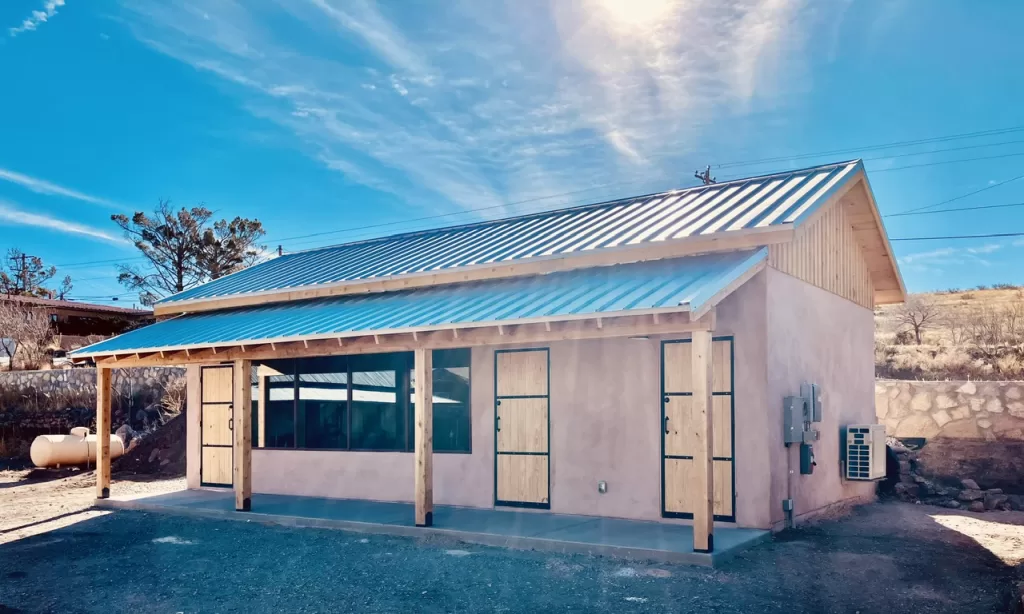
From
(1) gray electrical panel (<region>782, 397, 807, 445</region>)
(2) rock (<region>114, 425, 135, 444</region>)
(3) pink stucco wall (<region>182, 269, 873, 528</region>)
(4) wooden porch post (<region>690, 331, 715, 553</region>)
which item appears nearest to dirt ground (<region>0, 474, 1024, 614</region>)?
(4) wooden porch post (<region>690, 331, 715, 553</region>)

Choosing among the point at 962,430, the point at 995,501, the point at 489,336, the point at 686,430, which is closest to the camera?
the point at 489,336

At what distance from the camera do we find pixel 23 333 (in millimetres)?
30703

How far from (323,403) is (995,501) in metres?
10.1

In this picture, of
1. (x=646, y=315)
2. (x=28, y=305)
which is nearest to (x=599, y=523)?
→ (x=646, y=315)

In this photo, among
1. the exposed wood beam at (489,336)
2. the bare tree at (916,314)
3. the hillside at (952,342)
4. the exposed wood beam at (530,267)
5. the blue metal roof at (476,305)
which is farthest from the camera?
the bare tree at (916,314)

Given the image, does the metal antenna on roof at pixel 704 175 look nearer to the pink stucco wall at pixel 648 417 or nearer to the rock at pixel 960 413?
the rock at pixel 960 413

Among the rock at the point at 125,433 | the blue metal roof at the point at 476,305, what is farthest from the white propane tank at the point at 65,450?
the blue metal roof at the point at 476,305

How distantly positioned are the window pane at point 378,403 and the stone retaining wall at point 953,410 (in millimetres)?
8766

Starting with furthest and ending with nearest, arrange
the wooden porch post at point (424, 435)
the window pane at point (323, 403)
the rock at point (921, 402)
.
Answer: the rock at point (921, 402) < the window pane at point (323, 403) < the wooden porch post at point (424, 435)

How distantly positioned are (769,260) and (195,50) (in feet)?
54.2

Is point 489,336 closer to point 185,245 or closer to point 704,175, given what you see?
point 704,175

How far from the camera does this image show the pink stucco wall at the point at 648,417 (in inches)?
364

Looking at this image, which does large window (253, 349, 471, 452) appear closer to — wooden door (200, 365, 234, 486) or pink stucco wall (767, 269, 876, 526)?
wooden door (200, 365, 234, 486)

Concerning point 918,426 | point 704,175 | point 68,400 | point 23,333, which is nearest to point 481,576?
point 918,426
